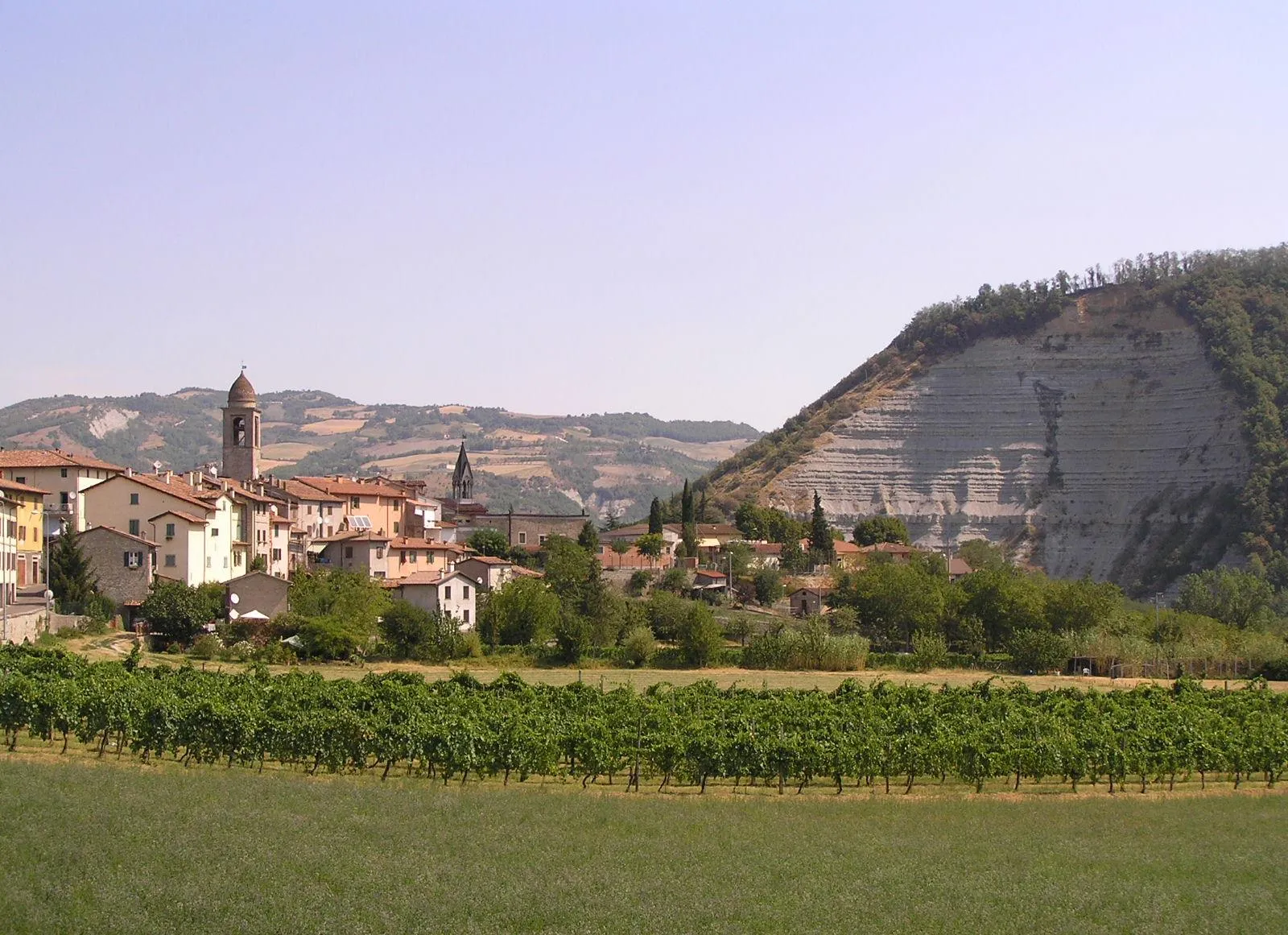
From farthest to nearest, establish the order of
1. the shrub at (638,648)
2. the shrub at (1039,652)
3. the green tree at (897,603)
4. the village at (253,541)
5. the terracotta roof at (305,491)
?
1. the terracotta roof at (305,491)
2. the green tree at (897,603)
3. the shrub at (1039,652)
4. the shrub at (638,648)
5. the village at (253,541)

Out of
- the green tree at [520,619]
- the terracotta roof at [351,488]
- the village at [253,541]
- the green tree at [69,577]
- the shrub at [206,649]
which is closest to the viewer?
the shrub at [206,649]

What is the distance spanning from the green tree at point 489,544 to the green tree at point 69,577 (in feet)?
124

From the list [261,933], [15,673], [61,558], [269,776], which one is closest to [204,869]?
[261,933]

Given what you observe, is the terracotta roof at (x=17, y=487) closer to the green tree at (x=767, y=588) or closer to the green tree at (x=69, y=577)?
the green tree at (x=69, y=577)

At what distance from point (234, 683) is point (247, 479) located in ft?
170

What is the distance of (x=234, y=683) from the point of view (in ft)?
137

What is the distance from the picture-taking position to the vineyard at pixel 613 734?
113 ft

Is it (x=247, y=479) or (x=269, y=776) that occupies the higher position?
(x=247, y=479)

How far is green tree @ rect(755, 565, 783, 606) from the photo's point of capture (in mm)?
93438

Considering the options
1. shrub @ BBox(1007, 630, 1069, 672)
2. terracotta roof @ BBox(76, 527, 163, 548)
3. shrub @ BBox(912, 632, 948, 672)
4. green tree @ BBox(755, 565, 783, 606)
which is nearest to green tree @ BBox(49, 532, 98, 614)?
terracotta roof @ BBox(76, 527, 163, 548)

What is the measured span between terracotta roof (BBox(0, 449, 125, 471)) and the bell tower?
20708mm

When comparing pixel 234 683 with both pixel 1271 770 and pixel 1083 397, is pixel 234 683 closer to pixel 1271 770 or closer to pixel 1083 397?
pixel 1271 770

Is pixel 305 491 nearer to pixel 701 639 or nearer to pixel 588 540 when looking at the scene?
pixel 588 540

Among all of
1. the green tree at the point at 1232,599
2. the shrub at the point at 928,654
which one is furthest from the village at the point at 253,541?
the green tree at the point at 1232,599
